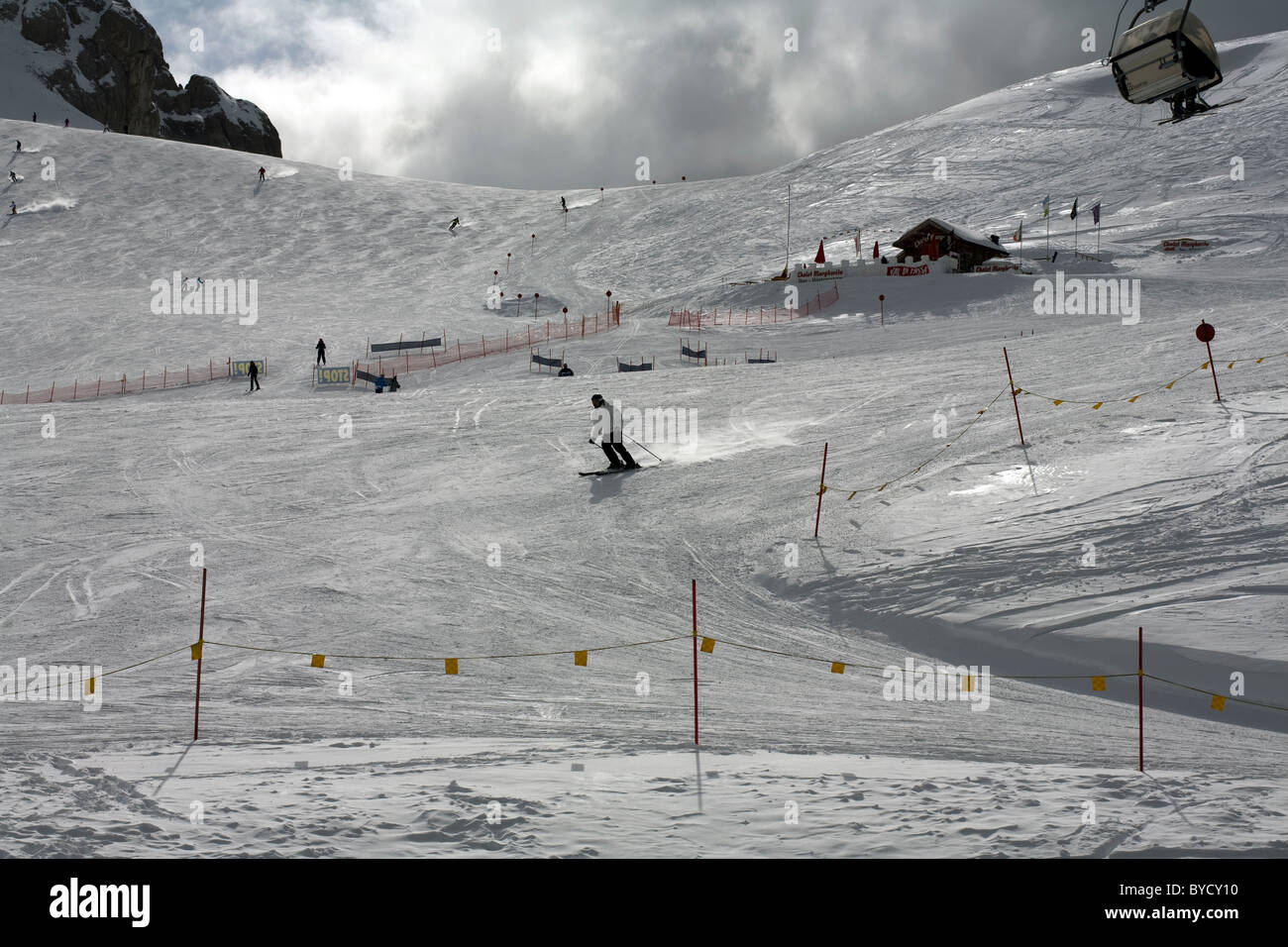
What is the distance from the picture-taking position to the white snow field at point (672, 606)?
5.75 meters

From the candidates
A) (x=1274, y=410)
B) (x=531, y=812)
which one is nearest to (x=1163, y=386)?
(x=1274, y=410)

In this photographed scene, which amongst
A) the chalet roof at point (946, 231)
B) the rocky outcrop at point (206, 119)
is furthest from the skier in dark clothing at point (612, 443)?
the rocky outcrop at point (206, 119)

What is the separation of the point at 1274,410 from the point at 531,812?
42.1ft

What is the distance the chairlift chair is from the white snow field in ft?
15.0

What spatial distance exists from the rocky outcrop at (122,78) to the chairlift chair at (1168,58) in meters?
141

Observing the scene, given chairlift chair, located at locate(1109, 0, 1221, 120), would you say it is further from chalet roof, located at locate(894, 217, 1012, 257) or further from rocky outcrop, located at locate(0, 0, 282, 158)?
rocky outcrop, located at locate(0, 0, 282, 158)

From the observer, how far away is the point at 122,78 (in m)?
142

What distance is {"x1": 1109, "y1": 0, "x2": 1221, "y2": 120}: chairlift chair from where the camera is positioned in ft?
27.0

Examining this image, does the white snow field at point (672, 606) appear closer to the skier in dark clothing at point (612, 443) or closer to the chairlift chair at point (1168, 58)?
the skier in dark clothing at point (612, 443)

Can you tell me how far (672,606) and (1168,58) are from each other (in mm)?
6882

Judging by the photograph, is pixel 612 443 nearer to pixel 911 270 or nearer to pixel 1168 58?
pixel 1168 58
